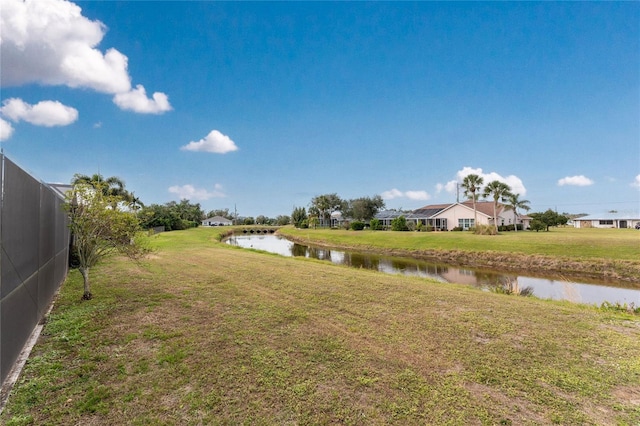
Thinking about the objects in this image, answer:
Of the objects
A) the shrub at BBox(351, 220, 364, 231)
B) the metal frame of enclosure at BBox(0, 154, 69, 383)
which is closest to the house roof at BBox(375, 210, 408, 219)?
the shrub at BBox(351, 220, 364, 231)

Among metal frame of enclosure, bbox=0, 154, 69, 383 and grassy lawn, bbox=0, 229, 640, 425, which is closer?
grassy lawn, bbox=0, 229, 640, 425

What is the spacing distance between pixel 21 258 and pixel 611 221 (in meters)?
75.9

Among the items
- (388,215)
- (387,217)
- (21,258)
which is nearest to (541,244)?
(21,258)

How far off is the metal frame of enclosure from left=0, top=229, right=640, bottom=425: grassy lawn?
0.36 meters

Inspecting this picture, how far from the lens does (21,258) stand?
14.6ft

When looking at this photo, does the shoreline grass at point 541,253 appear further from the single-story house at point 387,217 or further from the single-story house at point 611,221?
the single-story house at point 611,221

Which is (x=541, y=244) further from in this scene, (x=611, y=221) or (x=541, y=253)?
(x=611, y=221)

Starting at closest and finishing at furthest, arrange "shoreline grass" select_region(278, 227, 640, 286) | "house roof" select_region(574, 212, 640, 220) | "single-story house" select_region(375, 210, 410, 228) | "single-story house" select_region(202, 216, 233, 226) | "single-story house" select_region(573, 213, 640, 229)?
"shoreline grass" select_region(278, 227, 640, 286) → "single-story house" select_region(573, 213, 640, 229) → "house roof" select_region(574, 212, 640, 220) → "single-story house" select_region(375, 210, 410, 228) → "single-story house" select_region(202, 216, 233, 226)

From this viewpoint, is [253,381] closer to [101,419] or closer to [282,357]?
[282,357]

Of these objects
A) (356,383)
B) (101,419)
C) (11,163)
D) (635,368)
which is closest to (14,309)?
(11,163)

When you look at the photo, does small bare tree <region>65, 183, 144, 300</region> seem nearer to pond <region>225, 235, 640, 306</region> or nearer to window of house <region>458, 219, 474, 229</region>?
pond <region>225, 235, 640, 306</region>

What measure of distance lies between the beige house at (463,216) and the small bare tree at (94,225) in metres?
41.4

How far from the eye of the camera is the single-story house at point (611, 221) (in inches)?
1994

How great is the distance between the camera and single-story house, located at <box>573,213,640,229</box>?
5066 centimetres
